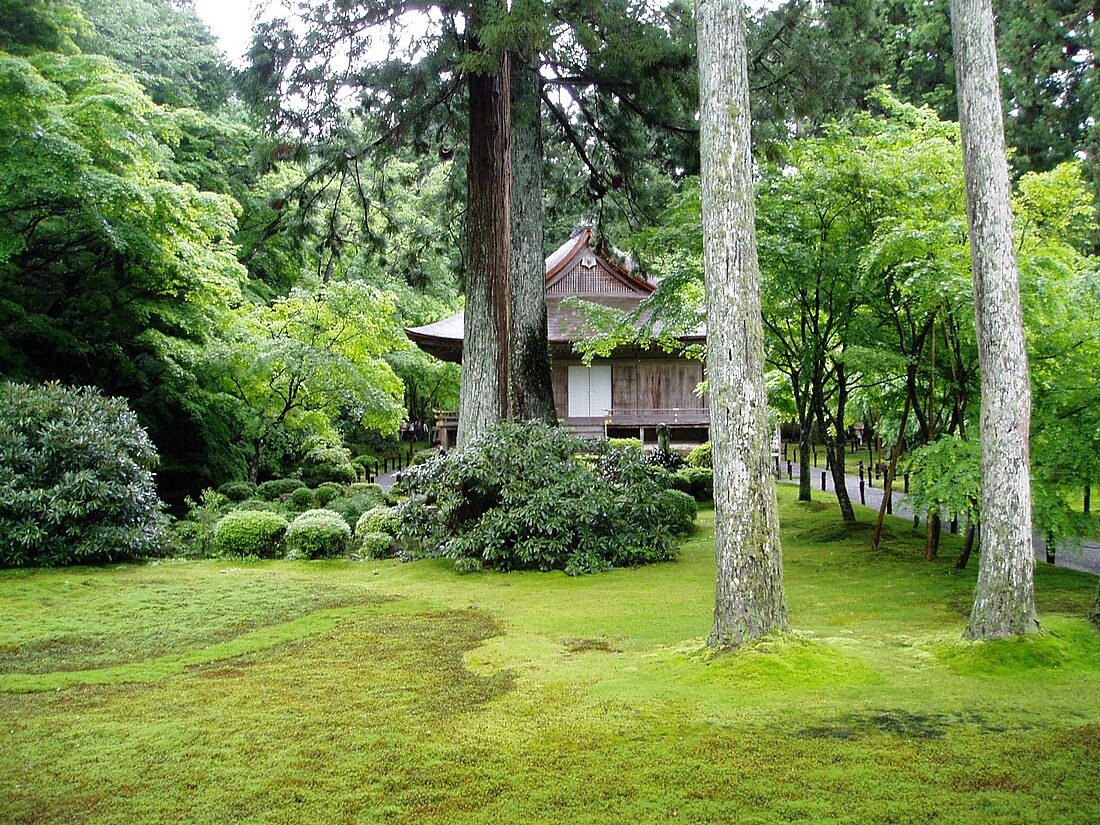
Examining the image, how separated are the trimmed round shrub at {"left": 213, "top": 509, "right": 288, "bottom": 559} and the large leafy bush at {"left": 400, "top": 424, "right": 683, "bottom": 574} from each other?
1967mm

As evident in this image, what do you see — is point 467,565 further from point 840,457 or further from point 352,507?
point 840,457

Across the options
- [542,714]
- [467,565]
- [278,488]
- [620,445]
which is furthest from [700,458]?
[542,714]

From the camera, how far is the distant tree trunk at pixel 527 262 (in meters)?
12.1

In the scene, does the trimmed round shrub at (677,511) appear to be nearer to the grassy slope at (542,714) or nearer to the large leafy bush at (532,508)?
the large leafy bush at (532,508)

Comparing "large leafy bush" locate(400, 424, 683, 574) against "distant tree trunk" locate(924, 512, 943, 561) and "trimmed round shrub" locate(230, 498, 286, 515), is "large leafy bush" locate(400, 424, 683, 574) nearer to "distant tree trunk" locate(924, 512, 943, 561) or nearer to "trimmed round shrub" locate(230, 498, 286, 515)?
"distant tree trunk" locate(924, 512, 943, 561)

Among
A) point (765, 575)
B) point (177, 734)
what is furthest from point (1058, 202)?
point (177, 734)

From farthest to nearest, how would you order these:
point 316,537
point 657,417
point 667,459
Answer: point 657,417, point 667,459, point 316,537

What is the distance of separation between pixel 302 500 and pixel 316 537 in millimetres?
4488

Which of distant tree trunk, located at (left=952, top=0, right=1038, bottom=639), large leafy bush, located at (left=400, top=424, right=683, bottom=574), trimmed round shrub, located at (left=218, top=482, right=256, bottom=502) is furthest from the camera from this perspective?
trimmed round shrub, located at (left=218, top=482, right=256, bottom=502)

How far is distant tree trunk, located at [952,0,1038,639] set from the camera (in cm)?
505

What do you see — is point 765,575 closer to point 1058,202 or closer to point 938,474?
point 938,474

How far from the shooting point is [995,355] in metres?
5.21

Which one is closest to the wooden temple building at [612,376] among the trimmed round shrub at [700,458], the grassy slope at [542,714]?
the trimmed round shrub at [700,458]

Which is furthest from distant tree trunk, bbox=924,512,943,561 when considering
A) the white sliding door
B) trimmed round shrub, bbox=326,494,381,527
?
the white sliding door
